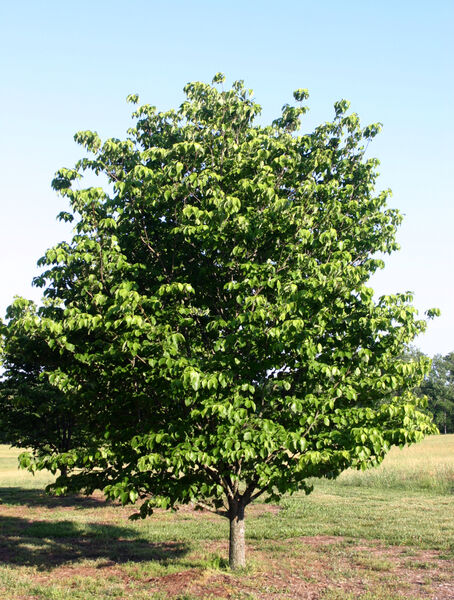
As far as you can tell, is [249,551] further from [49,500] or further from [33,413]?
[49,500]

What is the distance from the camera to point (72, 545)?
15.8 metres

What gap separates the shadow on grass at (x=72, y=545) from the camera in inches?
547

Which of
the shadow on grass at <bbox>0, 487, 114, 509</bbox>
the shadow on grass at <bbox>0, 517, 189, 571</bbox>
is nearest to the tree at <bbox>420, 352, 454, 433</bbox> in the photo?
the shadow on grass at <bbox>0, 487, 114, 509</bbox>

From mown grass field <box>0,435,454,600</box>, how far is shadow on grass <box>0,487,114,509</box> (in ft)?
0.53

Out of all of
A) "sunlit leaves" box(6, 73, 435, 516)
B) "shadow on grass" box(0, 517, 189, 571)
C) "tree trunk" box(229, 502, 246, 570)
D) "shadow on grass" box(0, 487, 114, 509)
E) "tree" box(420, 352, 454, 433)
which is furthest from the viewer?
"tree" box(420, 352, 454, 433)

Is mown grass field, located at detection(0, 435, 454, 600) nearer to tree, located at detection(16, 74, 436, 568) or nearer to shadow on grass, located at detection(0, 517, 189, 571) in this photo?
shadow on grass, located at detection(0, 517, 189, 571)

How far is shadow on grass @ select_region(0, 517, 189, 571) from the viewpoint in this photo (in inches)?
547

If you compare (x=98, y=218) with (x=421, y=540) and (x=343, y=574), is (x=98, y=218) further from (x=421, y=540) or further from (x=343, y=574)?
(x=421, y=540)

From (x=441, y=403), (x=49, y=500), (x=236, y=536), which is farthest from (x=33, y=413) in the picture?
(x=441, y=403)

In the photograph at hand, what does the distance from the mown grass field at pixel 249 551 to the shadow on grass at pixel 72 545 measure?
3 centimetres

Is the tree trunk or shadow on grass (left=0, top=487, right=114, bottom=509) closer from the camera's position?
the tree trunk

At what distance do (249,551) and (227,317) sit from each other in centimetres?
732

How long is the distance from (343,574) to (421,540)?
4.98 m

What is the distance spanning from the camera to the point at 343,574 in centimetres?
1195
